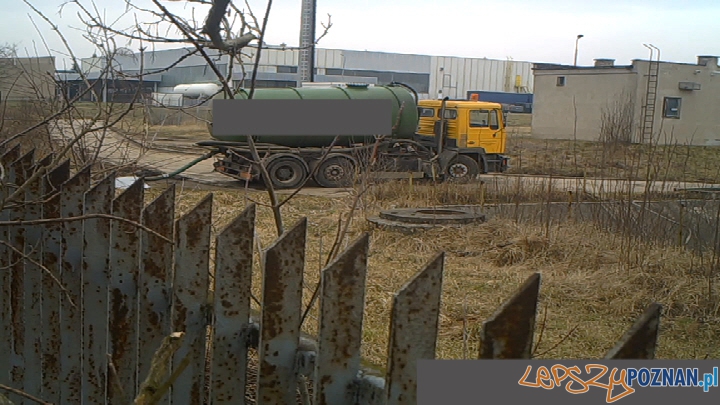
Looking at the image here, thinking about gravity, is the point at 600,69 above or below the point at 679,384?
above

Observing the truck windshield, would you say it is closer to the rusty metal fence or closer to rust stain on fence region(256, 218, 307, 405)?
the rusty metal fence

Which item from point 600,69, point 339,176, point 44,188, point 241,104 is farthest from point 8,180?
point 600,69

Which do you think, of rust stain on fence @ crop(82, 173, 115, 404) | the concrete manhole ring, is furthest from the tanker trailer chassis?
rust stain on fence @ crop(82, 173, 115, 404)

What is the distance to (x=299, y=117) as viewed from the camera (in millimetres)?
3615

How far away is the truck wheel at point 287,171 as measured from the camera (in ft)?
54.2

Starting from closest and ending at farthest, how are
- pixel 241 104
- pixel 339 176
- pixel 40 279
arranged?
pixel 40 279, pixel 241 104, pixel 339 176

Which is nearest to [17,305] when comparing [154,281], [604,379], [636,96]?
[154,281]

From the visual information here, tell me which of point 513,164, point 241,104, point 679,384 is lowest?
point 513,164

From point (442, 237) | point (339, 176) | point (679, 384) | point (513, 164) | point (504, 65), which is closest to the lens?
point (679, 384)

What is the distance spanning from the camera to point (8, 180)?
9.51 ft

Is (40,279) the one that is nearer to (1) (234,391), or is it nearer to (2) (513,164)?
(1) (234,391)

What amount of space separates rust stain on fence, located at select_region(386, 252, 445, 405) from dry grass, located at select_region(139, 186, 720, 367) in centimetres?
172

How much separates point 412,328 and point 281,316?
1.28 ft

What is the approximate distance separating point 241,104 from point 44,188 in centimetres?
77
